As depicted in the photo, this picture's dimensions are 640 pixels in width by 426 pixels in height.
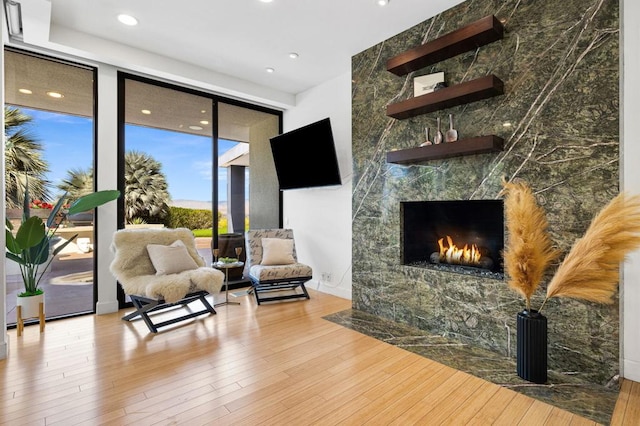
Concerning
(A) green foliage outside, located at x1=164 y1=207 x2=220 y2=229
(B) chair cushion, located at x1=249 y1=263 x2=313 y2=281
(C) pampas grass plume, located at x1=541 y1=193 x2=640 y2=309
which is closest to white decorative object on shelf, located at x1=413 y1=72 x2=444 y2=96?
(C) pampas grass plume, located at x1=541 y1=193 x2=640 y2=309

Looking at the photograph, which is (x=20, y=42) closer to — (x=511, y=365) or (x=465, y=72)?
(x=465, y=72)

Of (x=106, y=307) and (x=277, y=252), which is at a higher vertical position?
(x=277, y=252)

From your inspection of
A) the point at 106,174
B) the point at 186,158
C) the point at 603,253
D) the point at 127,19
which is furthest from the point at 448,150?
the point at 106,174

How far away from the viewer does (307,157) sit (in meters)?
4.38

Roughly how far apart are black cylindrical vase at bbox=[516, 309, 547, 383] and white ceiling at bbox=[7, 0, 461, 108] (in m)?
2.67

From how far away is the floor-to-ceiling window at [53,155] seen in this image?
10.7 ft

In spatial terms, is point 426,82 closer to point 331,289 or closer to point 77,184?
point 331,289

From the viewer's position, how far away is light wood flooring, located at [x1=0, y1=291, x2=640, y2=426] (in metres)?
1.84

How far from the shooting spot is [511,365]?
243 cm

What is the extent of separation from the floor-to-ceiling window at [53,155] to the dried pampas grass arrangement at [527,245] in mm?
4156

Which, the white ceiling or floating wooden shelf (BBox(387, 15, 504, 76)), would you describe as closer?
floating wooden shelf (BBox(387, 15, 504, 76))

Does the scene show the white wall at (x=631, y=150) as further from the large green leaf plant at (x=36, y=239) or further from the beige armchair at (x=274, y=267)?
the large green leaf plant at (x=36, y=239)

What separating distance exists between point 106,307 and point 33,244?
3.61 feet

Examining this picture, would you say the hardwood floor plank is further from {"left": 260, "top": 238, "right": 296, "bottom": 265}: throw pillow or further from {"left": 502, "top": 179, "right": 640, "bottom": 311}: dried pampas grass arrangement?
{"left": 260, "top": 238, "right": 296, "bottom": 265}: throw pillow
